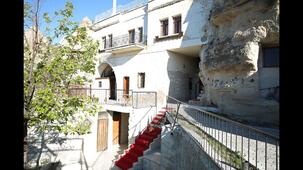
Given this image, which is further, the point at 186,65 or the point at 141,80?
the point at 141,80

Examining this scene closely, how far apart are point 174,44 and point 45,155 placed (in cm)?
1035

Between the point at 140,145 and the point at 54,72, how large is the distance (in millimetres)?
5865

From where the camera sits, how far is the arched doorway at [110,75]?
19344mm

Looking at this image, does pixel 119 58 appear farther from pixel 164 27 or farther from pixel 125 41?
pixel 164 27

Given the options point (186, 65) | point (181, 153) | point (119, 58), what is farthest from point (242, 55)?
point (119, 58)

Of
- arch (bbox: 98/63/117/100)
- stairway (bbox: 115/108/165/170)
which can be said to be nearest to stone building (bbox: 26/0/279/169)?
arch (bbox: 98/63/117/100)

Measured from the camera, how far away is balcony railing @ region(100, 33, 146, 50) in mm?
15918

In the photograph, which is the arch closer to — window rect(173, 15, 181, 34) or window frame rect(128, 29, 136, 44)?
window frame rect(128, 29, 136, 44)

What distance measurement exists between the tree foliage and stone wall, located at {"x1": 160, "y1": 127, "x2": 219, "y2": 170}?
2.98 meters

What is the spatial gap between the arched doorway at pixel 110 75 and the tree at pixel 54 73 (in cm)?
1222

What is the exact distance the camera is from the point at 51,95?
18.1ft

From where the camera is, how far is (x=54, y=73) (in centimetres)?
587
